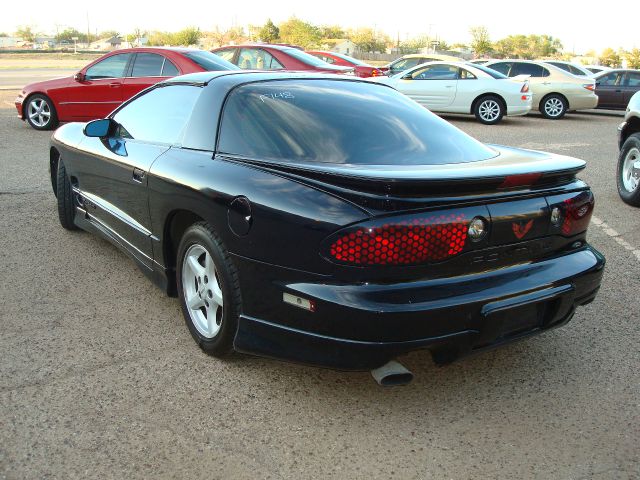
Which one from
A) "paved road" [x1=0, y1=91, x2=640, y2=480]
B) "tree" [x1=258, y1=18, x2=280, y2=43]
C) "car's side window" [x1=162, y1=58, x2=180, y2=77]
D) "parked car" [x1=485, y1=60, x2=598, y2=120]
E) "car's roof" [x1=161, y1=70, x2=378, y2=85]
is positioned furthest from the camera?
"tree" [x1=258, y1=18, x2=280, y2=43]

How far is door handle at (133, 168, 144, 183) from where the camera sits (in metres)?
3.84

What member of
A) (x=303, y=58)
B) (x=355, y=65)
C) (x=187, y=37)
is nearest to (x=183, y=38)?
(x=187, y=37)

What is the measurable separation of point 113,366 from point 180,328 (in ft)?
1.84

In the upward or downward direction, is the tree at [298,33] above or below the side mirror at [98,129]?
below

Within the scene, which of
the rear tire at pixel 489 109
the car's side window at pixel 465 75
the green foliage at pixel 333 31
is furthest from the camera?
the green foliage at pixel 333 31

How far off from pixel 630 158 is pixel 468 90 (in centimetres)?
813

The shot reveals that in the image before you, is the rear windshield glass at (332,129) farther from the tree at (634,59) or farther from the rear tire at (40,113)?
the tree at (634,59)

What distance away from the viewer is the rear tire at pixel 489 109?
14883 mm

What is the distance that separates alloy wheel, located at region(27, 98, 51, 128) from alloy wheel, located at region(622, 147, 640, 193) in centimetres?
952

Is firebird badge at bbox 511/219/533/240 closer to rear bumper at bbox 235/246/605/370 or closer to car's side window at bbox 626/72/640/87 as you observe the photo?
rear bumper at bbox 235/246/605/370

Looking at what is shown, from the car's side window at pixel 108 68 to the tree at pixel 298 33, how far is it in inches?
3151

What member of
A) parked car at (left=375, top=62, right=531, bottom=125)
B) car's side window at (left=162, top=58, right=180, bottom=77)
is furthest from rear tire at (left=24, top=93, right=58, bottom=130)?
parked car at (left=375, top=62, right=531, bottom=125)

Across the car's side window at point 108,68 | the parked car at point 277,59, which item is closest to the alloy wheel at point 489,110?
the parked car at point 277,59

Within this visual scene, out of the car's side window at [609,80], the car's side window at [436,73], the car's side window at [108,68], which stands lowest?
the car's side window at [609,80]
